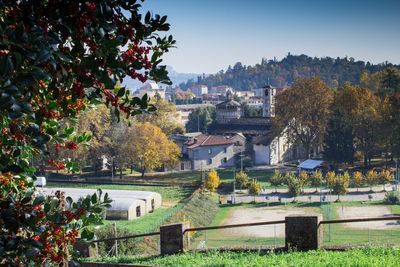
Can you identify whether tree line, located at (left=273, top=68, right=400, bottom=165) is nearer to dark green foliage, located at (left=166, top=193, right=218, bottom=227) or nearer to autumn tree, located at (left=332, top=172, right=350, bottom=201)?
autumn tree, located at (left=332, top=172, right=350, bottom=201)

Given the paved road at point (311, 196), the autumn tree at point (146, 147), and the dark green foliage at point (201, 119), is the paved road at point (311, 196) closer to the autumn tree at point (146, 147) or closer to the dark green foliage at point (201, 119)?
the autumn tree at point (146, 147)

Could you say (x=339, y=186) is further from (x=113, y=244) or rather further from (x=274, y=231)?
(x=113, y=244)

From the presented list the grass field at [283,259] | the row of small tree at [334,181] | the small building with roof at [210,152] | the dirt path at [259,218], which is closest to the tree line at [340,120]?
the row of small tree at [334,181]

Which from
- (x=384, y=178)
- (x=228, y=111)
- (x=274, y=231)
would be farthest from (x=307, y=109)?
(x=274, y=231)

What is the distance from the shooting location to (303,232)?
967 centimetres

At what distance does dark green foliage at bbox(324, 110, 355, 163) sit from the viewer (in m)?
45.3

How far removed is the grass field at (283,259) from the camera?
7500 mm

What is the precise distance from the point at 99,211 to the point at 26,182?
57cm

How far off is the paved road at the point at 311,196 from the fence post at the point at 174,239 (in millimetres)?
24134

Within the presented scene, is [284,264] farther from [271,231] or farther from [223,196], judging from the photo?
[223,196]

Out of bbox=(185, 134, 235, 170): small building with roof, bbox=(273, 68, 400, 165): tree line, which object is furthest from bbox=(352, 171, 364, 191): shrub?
bbox=(185, 134, 235, 170): small building with roof

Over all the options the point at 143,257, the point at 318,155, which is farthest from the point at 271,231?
the point at 318,155

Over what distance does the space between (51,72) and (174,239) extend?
28.7 ft

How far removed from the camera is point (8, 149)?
114 inches
